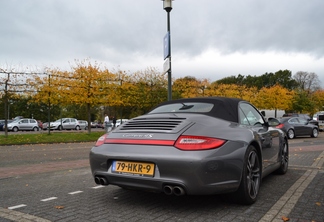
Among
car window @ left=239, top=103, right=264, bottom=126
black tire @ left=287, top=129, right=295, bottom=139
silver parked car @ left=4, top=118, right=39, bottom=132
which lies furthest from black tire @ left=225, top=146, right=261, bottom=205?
silver parked car @ left=4, top=118, right=39, bottom=132

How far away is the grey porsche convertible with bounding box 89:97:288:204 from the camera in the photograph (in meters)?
3.29

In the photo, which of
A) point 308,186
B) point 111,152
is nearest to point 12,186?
point 111,152

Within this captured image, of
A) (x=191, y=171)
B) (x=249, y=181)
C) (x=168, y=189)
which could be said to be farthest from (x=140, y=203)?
(x=249, y=181)

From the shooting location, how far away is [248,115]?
4688 millimetres

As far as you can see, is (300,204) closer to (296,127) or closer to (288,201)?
(288,201)

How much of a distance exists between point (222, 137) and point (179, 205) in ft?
3.46

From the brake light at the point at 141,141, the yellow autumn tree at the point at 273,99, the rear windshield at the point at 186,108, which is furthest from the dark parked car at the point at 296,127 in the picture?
the brake light at the point at 141,141

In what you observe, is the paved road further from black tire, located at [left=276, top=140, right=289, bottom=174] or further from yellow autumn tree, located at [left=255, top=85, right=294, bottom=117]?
yellow autumn tree, located at [left=255, top=85, right=294, bottom=117]

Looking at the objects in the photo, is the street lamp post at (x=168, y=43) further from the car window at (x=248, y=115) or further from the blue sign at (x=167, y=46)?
the car window at (x=248, y=115)

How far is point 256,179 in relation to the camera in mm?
4121

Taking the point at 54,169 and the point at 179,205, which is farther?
the point at 54,169

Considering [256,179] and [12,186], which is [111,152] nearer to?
[256,179]

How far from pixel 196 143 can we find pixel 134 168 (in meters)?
0.78

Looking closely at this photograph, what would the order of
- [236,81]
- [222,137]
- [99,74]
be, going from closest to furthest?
[222,137], [99,74], [236,81]
